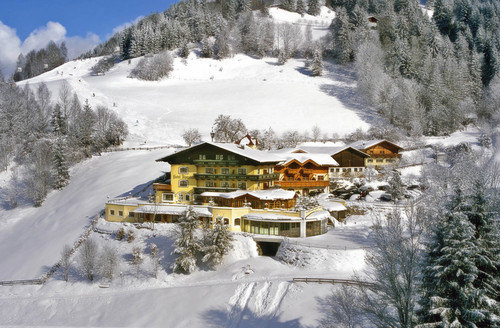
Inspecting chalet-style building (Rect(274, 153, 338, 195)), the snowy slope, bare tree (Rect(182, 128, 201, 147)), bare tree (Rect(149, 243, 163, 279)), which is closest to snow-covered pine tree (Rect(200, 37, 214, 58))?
bare tree (Rect(182, 128, 201, 147))

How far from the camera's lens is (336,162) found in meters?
52.6

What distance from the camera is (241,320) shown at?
82.6ft

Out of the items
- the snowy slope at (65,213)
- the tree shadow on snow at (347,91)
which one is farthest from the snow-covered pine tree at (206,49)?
the snowy slope at (65,213)

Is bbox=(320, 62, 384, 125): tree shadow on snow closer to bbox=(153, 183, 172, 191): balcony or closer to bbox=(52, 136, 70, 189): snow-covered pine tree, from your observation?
bbox=(153, 183, 172, 191): balcony

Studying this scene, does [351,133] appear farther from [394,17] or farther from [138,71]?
[138,71]

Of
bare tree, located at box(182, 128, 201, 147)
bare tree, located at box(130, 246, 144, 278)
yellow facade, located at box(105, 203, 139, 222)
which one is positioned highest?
bare tree, located at box(182, 128, 201, 147)

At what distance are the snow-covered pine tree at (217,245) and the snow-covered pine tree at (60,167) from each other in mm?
32187

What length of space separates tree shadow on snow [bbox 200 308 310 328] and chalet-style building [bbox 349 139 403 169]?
119ft

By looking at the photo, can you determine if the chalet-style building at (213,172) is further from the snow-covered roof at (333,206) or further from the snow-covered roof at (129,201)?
the snow-covered roof at (333,206)

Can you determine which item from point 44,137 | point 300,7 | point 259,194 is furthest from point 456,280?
point 300,7

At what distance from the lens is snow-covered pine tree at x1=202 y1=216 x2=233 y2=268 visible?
3081 centimetres

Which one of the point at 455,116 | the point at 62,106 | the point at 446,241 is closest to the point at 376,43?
the point at 455,116

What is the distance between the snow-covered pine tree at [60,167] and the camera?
54.0 meters

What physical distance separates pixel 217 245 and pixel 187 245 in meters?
2.39
